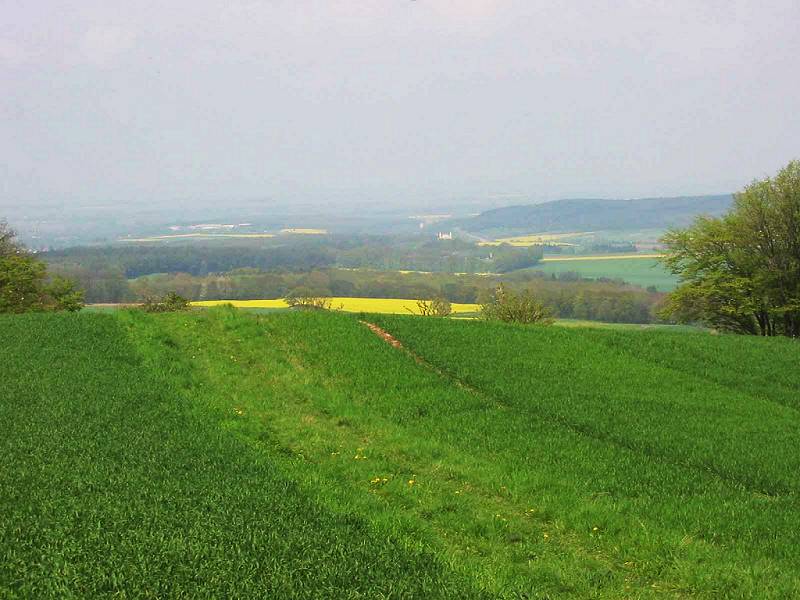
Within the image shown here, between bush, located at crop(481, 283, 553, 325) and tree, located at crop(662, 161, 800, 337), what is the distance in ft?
27.9

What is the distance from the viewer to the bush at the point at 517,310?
150 ft

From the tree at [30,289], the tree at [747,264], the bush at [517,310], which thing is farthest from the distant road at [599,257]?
the tree at [30,289]

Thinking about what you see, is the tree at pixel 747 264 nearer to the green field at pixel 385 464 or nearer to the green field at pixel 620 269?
the green field at pixel 385 464

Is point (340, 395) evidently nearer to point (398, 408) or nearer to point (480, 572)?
point (398, 408)

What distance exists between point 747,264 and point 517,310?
594 inches

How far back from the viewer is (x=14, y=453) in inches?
477

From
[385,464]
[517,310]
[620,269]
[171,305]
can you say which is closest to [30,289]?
[171,305]

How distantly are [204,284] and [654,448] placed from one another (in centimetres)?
8116

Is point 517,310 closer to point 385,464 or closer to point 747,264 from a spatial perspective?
point 747,264

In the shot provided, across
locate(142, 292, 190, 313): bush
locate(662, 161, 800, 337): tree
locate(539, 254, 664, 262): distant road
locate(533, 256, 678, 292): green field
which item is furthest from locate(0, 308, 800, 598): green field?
locate(539, 254, 664, 262): distant road

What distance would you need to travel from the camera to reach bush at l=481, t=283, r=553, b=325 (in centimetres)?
4562

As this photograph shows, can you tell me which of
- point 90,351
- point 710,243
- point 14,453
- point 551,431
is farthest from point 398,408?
point 710,243

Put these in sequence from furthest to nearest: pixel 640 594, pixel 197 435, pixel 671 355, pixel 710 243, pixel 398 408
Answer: pixel 710 243 < pixel 671 355 < pixel 398 408 < pixel 197 435 < pixel 640 594

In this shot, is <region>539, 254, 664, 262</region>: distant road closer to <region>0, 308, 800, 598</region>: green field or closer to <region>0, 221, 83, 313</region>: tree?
<region>0, 221, 83, 313</region>: tree
